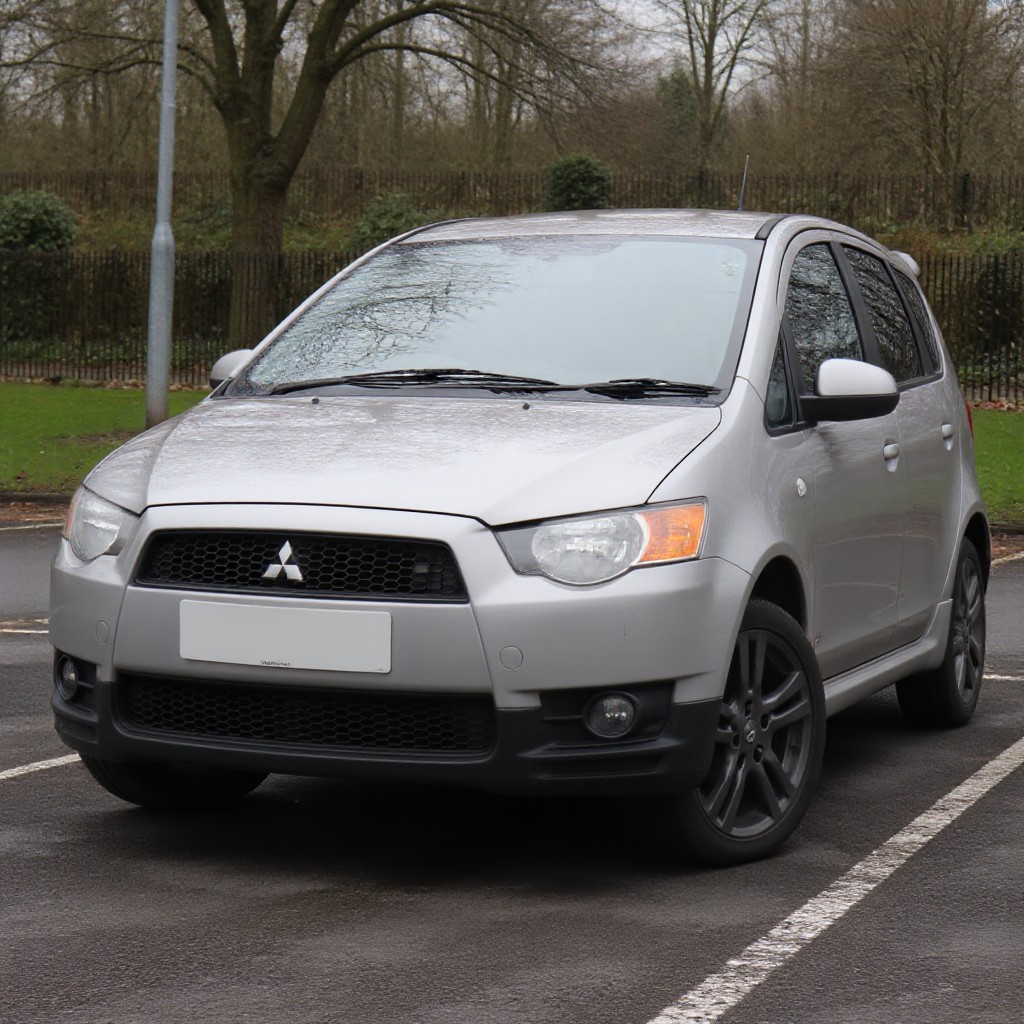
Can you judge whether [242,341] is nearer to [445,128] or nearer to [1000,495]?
[1000,495]

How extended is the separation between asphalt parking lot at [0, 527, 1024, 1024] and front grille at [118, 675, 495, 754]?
1.28 ft

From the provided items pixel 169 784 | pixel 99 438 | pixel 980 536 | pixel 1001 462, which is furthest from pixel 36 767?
pixel 99 438

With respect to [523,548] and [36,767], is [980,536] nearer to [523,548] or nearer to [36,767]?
[523,548]

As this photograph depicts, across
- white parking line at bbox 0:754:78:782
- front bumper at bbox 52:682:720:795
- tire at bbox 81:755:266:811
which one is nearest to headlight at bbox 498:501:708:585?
front bumper at bbox 52:682:720:795

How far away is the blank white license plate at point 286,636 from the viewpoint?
168 inches

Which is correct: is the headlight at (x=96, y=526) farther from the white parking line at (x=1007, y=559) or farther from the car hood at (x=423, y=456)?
the white parking line at (x=1007, y=559)

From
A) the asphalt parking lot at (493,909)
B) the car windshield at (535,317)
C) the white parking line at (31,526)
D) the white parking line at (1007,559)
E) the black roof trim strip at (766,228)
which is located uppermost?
the black roof trim strip at (766,228)

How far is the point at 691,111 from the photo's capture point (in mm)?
58656

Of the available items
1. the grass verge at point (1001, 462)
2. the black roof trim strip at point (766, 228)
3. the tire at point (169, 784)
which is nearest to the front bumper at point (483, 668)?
the tire at point (169, 784)

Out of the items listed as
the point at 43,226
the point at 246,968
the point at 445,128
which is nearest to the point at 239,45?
the point at 43,226

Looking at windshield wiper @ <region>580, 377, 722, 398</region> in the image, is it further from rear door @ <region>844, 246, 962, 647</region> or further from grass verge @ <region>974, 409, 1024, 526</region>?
grass verge @ <region>974, 409, 1024, 526</region>

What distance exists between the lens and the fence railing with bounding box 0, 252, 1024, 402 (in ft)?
87.4

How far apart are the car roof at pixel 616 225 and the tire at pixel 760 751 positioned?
153cm

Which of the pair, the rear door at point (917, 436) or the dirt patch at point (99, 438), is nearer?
the rear door at point (917, 436)
